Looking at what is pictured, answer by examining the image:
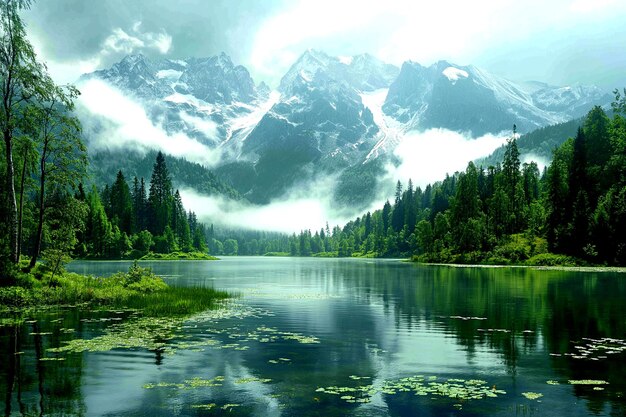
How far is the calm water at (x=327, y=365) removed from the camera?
1694 cm

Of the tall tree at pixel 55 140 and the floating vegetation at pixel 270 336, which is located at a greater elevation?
the tall tree at pixel 55 140

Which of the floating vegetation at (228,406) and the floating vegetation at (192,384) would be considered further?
the floating vegetation at (192,384)

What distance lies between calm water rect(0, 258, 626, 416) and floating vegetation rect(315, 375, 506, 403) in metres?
0.08

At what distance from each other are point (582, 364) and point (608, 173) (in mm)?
121884

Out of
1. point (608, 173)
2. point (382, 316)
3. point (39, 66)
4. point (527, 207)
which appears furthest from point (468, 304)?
point (527, 207)

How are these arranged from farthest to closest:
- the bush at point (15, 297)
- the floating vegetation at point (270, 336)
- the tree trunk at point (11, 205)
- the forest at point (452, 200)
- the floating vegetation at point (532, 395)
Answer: the forest at point (452, 200) < the tree trunk at point (11, 205) < the bush at point (15, 297) < the floating vegetation at point (270, 336) < the floating vegetation at point (532, 395)

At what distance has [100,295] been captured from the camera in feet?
157

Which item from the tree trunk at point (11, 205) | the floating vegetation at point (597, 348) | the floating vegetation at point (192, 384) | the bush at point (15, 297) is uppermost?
the tree trunk at point (11, 205)

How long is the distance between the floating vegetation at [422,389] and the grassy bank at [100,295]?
26.2 m

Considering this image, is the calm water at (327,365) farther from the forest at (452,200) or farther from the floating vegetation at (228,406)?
the forest at (452,200)

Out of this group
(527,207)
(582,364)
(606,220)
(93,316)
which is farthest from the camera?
(527,207)

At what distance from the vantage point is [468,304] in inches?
1898

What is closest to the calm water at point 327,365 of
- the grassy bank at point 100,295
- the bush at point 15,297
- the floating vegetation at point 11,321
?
the floating vegetation at point 11,321

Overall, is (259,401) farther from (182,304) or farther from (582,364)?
→ (182,304)
